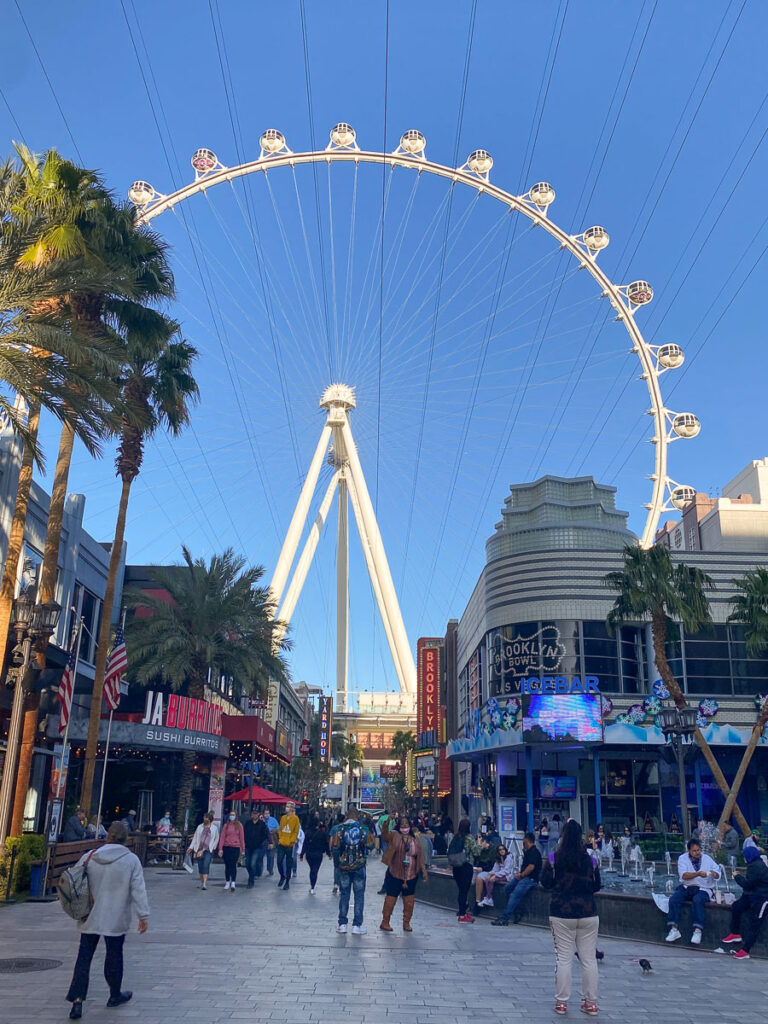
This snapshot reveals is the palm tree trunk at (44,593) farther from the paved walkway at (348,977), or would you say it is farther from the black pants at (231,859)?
the black pants at (231,859)

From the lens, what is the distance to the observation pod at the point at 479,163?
41.7 m

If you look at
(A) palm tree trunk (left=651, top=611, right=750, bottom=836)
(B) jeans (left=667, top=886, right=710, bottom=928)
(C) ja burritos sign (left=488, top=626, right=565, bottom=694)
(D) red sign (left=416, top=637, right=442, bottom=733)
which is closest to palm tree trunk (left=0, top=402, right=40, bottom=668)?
(B) jeans (left=667, top=886, right=710, bottom=928)

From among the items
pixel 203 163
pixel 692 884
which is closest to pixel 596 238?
pixel 203 163

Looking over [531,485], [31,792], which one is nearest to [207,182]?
[531,485]

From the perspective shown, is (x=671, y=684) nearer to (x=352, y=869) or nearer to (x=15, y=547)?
(x=352, y=869)

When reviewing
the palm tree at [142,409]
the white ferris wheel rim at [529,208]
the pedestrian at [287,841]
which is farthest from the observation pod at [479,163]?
the pedestrian at [287,841]

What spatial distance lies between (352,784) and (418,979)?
149 metres

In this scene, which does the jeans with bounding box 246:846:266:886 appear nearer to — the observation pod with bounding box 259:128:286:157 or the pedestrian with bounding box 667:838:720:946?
the pedestrian with bounding box 667:838:720:946

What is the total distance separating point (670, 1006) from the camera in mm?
9477

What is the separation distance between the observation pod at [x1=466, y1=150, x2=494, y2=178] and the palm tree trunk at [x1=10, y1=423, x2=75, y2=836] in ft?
84.7

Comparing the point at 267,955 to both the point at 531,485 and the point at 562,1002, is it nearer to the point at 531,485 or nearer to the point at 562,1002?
the point at 562,1002

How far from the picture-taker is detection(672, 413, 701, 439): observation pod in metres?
43.6

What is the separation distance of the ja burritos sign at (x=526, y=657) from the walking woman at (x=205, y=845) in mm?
20469

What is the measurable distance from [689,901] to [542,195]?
34.6m
